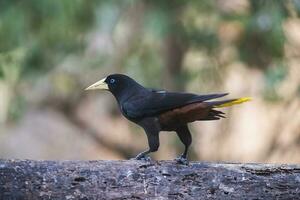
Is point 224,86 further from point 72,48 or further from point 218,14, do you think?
point 72,48

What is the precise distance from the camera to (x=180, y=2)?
8.23 meters

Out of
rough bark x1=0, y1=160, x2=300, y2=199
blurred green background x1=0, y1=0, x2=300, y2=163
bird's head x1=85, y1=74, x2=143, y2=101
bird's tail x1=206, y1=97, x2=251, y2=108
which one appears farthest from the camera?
blurred green background x1=0, y1=0, x2=300, y2=163

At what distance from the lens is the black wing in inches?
166

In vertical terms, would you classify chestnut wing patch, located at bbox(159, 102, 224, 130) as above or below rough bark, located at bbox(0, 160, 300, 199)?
above

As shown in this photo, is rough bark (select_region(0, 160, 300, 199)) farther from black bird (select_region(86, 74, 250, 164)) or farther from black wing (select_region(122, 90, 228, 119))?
black wing (select_region(122, 90, 228, 119))

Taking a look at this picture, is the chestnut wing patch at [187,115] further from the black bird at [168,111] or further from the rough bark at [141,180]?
the rough bark at [141,180]

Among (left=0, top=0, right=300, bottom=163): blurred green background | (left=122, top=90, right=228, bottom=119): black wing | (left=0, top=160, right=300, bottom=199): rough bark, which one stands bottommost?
(left=0, top=160, right=300, bottom=199): rough bark

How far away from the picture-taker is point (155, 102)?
4348mm

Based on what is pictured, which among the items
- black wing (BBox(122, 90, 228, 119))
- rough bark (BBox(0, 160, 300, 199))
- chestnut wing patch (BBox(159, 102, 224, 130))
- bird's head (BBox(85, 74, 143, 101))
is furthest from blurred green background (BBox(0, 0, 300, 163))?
rough bark (BBox(0, 160, 300, 199))

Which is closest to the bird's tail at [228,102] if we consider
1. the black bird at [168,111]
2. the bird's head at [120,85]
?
the black bird at [168,111]

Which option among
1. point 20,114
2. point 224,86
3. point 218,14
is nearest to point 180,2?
point 218,14

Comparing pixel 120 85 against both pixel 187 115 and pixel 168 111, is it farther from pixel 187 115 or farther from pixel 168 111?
pixel 187 115

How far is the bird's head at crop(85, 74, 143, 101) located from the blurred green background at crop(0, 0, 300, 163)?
2.10 meters

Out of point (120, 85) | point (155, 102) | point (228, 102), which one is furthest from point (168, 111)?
point (120, 85)
